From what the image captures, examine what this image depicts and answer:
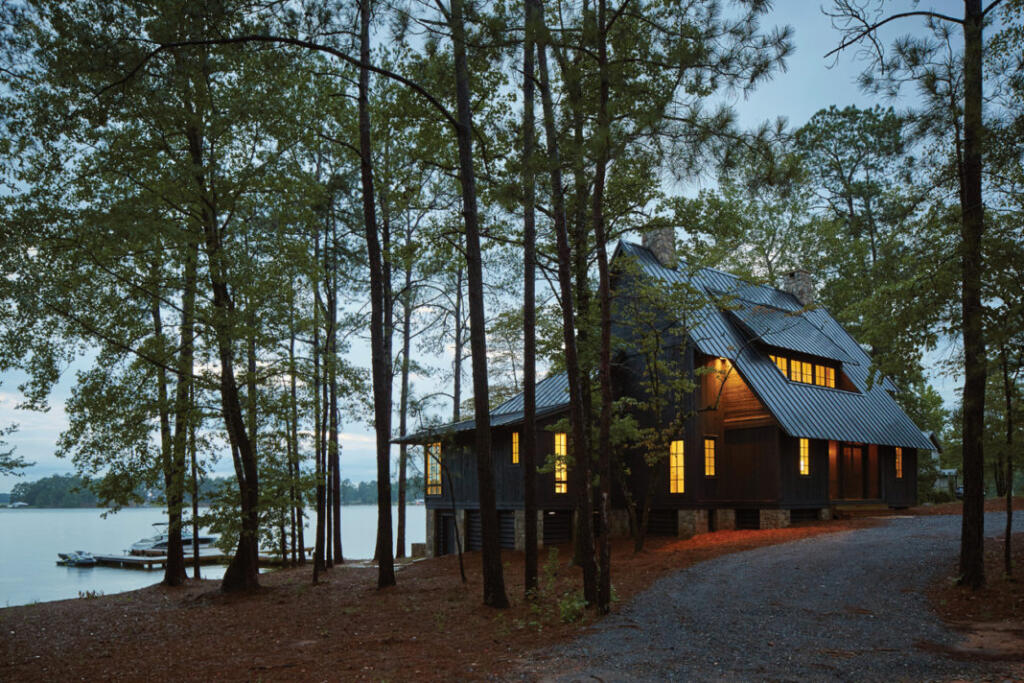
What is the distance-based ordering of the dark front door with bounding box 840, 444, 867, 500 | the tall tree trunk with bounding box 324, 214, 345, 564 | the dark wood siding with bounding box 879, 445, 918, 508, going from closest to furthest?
the tall tree trunk with bounding box 324, 214, 345, 564 < the dark front door with bounding box 840, 444, 867, 500 < the dark wood siding with bounding box 879, 445, 918, 508

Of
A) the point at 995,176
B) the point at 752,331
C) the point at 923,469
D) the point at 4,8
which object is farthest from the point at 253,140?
the point at 923,469

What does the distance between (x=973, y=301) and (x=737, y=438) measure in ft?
35.9

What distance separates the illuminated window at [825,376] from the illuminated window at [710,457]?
191 inches

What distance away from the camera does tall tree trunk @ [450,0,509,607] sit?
10523 mm

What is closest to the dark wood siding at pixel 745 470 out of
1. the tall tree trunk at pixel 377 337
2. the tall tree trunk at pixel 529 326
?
the tall tree trunk at pixel 377 337

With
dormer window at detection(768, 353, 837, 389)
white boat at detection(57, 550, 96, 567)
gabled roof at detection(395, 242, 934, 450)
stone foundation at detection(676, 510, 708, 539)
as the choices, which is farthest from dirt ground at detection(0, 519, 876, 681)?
white boat at detection(57, 550, 96, 567)

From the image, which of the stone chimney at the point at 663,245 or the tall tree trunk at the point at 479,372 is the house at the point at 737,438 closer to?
the stone chimney at the point at 663,245

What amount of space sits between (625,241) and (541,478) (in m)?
7.74

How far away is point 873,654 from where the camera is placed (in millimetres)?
7113

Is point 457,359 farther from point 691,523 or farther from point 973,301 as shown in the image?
point 973,301

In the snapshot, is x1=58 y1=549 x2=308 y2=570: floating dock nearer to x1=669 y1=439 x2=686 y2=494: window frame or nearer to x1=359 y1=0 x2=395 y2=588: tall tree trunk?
x1=669 y1=439 x2=686 y2=494: window frame

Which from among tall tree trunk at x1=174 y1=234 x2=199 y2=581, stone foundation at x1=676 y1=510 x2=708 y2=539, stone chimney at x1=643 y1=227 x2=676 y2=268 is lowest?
stone foundation at x1=676 y1=510 x2=708 y2=539

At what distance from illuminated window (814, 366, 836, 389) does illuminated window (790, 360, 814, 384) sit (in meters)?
0.28

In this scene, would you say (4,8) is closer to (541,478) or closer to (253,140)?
(253,140)
